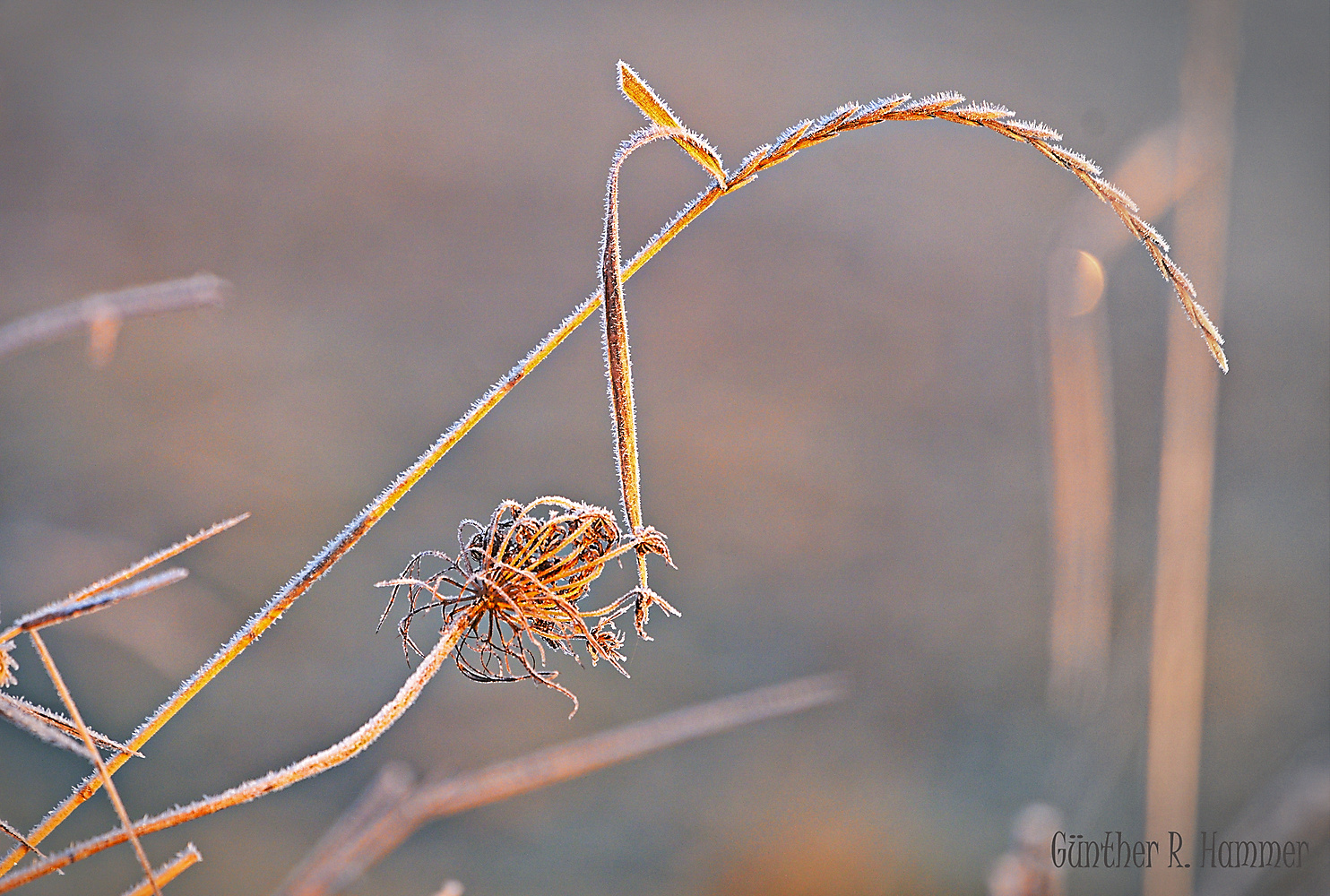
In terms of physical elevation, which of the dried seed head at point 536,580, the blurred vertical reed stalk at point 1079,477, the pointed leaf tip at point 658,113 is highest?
the blurred vertical reed stalk at point 1079,477

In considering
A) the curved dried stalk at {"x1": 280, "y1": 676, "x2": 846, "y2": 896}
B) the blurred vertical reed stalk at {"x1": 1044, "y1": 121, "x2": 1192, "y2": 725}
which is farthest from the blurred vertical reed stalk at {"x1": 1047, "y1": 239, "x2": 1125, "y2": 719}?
the curved dried stalk at {"x1": 280, "y1": 676, "x2": 846, "y2": 896}

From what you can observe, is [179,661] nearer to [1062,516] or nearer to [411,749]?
[411,749]

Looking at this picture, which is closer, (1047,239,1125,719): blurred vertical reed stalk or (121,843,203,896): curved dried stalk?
(121,843,203,896): curved dried stalk

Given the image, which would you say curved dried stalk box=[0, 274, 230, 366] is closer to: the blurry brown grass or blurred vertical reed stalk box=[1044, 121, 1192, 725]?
the blurry brown grass

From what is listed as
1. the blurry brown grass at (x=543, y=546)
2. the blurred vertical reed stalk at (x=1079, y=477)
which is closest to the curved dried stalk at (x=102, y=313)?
the blurry brown grass at (x=543, y=546)

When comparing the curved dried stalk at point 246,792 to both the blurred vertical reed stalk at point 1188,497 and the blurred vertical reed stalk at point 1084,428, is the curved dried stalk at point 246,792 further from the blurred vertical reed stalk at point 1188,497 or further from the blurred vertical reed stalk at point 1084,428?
the blurred vertical reed stalk at point 1188,497

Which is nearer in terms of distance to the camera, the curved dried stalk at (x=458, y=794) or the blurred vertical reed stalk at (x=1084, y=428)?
the curved dried stalk at (x=458, y=794)
